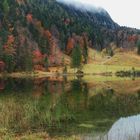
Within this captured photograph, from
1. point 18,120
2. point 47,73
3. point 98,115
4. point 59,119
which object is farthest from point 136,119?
point 47,73

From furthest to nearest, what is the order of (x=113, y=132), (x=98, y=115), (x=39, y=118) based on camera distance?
(x=98, y=115)
(x=39, y=118)
(x=113, y=132)

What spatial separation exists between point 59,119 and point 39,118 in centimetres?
410

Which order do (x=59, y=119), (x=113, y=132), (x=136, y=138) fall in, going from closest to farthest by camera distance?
(x=136, y=138), (x=113, y=132), (x=59, y=119)

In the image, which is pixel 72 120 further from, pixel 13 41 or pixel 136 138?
pixel 13 41

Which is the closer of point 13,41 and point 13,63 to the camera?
point 13,63

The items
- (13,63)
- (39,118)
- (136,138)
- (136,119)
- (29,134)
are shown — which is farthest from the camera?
(13,63)

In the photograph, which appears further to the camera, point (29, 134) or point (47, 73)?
point (47, 73)

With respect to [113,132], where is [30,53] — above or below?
above

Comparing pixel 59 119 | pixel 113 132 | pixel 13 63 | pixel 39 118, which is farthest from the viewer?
pixel 13 63

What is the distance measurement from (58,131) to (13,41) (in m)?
160

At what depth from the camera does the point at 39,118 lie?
43094 mm

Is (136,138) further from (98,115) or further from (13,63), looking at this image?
(13,63)

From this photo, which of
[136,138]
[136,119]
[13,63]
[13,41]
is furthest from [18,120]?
[13,41]

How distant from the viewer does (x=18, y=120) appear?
40219mm
